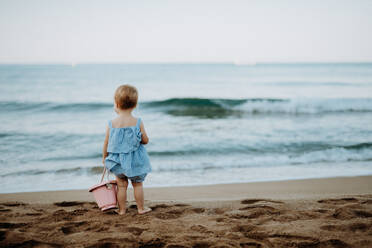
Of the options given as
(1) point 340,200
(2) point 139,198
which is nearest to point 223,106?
(1) point 340,200

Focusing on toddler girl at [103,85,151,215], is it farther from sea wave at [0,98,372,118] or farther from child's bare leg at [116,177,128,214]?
sea wave at [0,98,372,118]

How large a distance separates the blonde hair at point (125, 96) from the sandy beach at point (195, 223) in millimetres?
1139

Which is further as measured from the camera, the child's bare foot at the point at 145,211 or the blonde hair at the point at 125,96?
the child's bare foot at the point at 145,211

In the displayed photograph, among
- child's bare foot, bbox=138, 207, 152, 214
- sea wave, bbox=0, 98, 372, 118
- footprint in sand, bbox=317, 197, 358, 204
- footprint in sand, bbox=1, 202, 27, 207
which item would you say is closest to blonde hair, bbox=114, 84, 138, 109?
child's bare foot, bbox=138, 207, 152, 214

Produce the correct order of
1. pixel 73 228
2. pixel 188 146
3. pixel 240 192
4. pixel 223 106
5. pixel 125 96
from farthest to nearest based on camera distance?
1. pixel 223 106
2. pixel 188 146
3. pixel 240 192
4. pixel 125 96
5. pixel 73 228

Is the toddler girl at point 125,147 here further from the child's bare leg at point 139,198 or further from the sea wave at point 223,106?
the sea wave at point 223,106

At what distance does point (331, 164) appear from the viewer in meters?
6.57

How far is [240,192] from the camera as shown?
4617 mm

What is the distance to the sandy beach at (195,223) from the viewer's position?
2.43 meters

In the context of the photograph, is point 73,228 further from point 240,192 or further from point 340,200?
point 340,200

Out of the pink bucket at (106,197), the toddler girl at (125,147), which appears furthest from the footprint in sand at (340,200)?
the pink bucket at (106,197)

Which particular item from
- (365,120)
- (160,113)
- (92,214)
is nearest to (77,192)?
(92,214)

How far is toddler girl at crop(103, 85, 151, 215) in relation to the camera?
3.24m

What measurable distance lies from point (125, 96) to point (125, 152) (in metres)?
0.57
